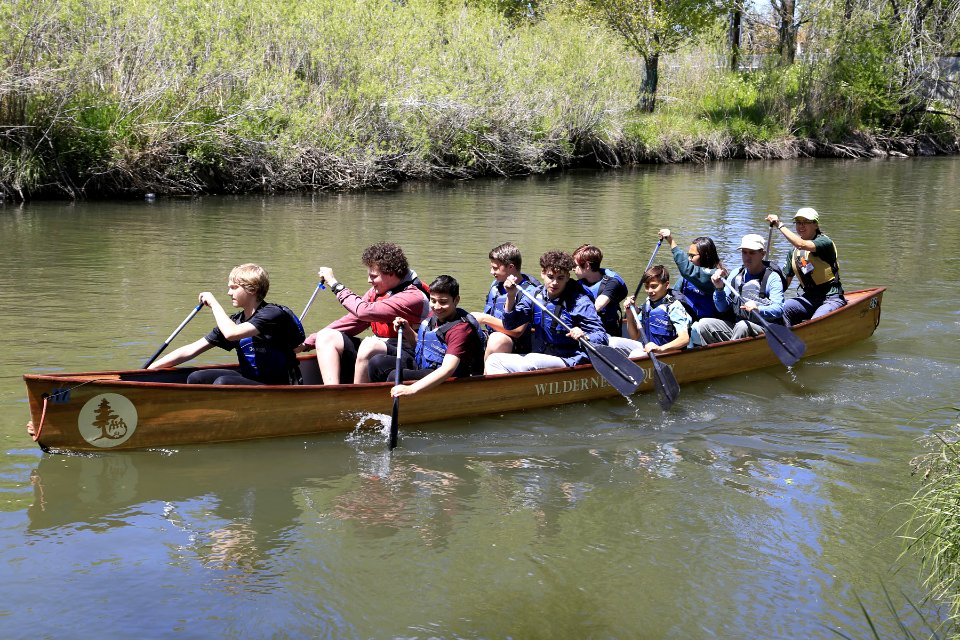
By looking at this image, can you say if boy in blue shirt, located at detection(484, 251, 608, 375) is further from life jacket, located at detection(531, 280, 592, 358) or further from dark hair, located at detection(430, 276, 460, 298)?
dark hair, located at detection(430, 276, 460, 298)

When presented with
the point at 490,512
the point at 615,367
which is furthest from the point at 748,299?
the point at 490,512

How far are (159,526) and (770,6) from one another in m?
36.6

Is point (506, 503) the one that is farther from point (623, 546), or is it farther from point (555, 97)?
point (555, 97)

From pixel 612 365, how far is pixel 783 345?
2.25 m

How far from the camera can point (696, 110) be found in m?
34.4

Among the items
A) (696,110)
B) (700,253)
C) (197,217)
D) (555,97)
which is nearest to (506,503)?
(700,253)

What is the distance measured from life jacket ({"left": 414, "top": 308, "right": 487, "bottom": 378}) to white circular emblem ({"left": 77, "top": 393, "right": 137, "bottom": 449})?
2.10 meters

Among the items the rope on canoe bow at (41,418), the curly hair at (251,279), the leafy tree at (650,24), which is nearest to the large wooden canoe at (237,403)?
the rope on canoe bow at (41,418)

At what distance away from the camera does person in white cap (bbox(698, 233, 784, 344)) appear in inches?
369

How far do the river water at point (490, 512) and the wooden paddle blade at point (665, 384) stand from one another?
188 millimetres

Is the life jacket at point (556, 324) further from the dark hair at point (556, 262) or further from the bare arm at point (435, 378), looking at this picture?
the bare arm at point (435, 378)

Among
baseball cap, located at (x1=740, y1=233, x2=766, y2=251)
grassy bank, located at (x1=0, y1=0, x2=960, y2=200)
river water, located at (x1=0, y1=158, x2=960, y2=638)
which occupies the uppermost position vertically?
grassy bank, located at (x1=0, y1=0, x2=960, y2=200)

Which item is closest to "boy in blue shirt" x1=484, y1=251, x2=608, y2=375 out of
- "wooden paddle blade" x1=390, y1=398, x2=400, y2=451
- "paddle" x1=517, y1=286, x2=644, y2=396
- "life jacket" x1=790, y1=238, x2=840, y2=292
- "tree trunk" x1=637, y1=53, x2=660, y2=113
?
"paddle" x1=517, y1=286, x2=644, y2=396

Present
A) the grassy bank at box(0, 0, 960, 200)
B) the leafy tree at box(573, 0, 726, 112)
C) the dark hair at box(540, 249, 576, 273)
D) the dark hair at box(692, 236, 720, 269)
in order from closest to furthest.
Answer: the dark hair at box(540, 249, 576, 273) → the dark hair at box(692, 236, 720, 269) → the grassy bank at box(0, 0, 960, 200) → the leafy tree at box(573, 0, 726, 112)
